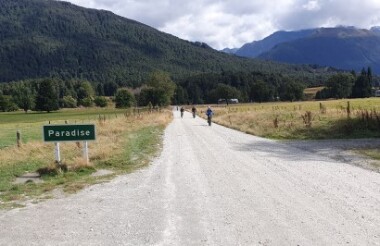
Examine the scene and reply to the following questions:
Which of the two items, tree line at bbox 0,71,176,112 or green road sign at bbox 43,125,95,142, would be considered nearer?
green road sign at bbox 43,125,95,142

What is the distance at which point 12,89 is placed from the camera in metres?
153

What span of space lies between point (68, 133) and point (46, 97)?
349 feet

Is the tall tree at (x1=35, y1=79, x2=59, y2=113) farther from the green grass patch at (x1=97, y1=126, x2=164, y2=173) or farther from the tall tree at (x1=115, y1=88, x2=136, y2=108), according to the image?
the green grass patch at (x1=97, y1=126, x2=164, y2=173)

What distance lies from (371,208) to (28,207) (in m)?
6.50

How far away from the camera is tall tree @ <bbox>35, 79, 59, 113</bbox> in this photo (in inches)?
4486

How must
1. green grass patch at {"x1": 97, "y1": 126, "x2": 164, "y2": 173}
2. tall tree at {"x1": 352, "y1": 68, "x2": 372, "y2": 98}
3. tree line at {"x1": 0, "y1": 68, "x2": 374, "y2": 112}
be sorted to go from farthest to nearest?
tall tree at {"x1": 352, "y1": 68, "x2": 372, "y2": 98}
tree line at {"x1": 0, "y1": 68, "x2": 374, "y2": 112}
green grass patch at {"x1": 97, "y1": 126, "x2": 164, "y2": 173}

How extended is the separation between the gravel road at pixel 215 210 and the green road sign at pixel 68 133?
2.32m

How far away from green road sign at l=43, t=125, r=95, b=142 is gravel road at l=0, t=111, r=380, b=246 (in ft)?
7.62

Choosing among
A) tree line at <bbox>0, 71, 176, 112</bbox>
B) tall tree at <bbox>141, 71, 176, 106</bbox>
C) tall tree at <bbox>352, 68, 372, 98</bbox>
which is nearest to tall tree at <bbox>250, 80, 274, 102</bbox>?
tall tree at <bbox>352, 68, 372, 98</bbox>

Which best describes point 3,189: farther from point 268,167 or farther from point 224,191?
point 268,167

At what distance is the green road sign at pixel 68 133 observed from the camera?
43.4 ft

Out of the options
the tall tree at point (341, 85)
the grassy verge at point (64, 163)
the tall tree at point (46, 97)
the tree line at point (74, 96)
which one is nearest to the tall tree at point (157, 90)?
the tree line at point (74, 96)

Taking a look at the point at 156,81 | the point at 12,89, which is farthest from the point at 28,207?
the point at 12,89

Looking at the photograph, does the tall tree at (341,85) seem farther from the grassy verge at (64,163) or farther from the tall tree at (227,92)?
the grassy verge at (64,163)
